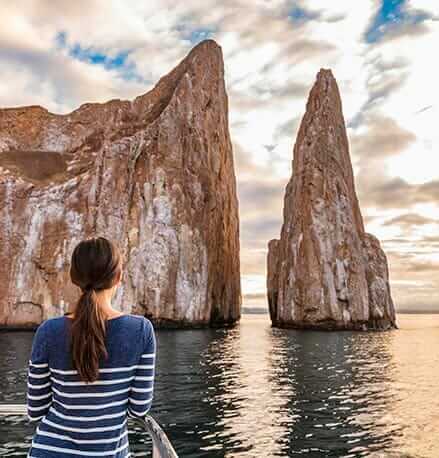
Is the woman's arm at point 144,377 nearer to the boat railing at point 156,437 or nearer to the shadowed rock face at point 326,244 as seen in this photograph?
the boat railing at point 156,437

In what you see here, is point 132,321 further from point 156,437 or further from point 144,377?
point 156,437

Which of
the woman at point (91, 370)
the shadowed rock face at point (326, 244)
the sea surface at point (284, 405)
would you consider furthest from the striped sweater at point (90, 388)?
the shadowed rock face at point (326, 244)

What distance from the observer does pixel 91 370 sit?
2.91 m

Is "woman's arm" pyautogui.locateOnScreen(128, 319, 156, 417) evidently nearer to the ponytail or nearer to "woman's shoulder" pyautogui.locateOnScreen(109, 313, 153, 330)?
"woman's shoulder" pyautogui.locateOnScreen(109, 313, 153, 330)

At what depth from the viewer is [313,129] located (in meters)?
79.6

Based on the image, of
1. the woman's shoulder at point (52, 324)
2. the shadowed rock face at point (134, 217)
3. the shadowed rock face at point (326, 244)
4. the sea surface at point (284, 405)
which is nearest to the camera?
the woman's shoulder at point (52, 324)

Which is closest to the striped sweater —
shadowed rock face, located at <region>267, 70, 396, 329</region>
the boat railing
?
the boat railing

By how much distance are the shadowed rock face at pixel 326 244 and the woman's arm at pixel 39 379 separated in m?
66.8

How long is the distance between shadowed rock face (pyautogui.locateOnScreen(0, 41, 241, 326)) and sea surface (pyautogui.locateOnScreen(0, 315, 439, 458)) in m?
31.8

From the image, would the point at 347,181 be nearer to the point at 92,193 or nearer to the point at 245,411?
the point at 92,193

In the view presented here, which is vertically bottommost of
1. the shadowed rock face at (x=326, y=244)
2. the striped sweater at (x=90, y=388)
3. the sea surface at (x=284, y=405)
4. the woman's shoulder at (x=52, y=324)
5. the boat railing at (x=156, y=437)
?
the sea surface at (x=284, y=405)

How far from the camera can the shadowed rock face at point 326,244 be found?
68688mm

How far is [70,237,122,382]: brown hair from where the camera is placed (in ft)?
9.52

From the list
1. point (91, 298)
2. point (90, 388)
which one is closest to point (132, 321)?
point (91, 298)
